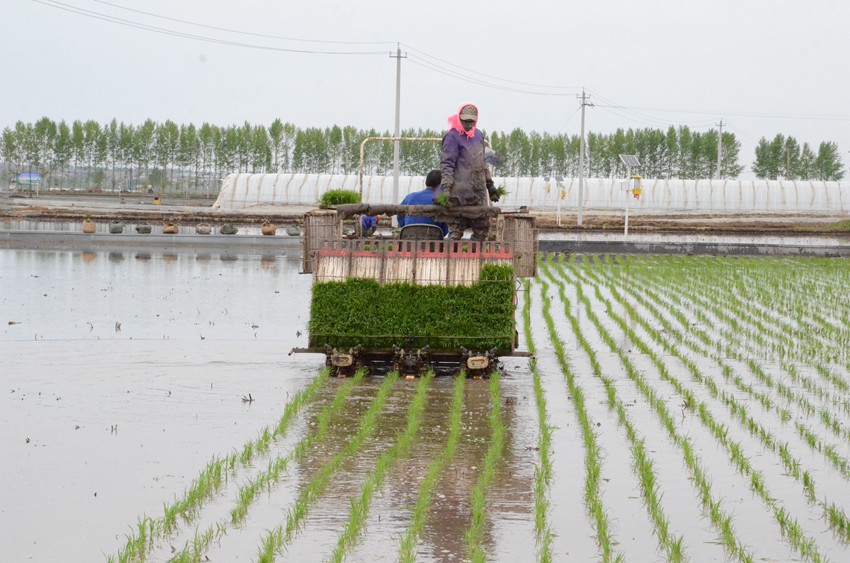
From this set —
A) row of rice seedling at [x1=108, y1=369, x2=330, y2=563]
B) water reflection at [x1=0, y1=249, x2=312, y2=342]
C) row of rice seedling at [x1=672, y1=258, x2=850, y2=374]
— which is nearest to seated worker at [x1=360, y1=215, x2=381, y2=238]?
water reflection at [x1=0, y1=249, x2=312, y2=342]

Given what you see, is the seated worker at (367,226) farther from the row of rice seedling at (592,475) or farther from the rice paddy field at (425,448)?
the row of rice seedling at (592,475)

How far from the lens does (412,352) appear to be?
1157cm

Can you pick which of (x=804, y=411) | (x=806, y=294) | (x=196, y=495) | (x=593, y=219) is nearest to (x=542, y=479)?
(x=196, y=495)

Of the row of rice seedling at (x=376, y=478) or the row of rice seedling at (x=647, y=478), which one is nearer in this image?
the row of rice seedling at (x=376, y=478)

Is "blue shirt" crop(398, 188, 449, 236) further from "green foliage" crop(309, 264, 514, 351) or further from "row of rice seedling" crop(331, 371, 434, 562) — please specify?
"row of rice seedling" crop(331, 371, 434, 562)


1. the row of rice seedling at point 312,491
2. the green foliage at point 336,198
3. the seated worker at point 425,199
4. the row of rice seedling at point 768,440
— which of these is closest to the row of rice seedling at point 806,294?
the row of rice seedling at point 768,440

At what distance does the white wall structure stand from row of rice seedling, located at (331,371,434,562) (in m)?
59.9

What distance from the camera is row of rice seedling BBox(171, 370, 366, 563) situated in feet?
18.6

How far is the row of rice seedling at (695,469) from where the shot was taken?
6020mm

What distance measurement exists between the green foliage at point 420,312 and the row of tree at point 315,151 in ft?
314

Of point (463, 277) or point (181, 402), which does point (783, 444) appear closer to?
point (463, 277)

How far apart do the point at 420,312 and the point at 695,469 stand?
14.2 ft

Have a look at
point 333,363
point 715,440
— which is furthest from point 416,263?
point 715,440

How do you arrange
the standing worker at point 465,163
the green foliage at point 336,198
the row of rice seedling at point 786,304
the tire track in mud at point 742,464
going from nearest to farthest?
the tire track in mud at point 742,464
the standing worker at point 465,163
the green foliage at point 336,198
the row of rice seedling at point 786,304
